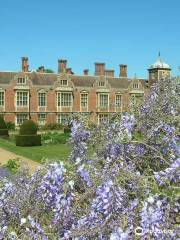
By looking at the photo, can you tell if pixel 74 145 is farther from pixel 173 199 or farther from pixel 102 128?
pixel 173 199

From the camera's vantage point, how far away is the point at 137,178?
256cm

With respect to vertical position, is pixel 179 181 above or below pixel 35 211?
above

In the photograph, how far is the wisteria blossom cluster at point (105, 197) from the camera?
2.31 meters

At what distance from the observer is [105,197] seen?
93.1 inches

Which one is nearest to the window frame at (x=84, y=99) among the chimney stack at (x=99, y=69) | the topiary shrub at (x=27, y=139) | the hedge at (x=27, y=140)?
the chimney stack at (x=99, y=69)

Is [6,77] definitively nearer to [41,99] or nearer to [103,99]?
[41,99]

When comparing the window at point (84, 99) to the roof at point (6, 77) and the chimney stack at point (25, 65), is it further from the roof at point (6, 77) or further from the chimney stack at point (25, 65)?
the roof at point (6, 77)

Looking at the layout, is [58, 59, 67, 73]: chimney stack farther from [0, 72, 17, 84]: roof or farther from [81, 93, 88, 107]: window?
[0, 72, 17, 84]: roof

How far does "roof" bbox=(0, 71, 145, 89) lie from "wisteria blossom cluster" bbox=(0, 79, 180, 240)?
104ft

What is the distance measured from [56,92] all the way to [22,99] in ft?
9.09

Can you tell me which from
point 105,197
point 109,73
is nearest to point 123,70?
point 109,73

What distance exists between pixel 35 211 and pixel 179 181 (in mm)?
852

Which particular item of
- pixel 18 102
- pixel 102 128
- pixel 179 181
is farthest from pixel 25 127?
pixel 179 181

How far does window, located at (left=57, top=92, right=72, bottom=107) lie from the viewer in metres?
36.4
